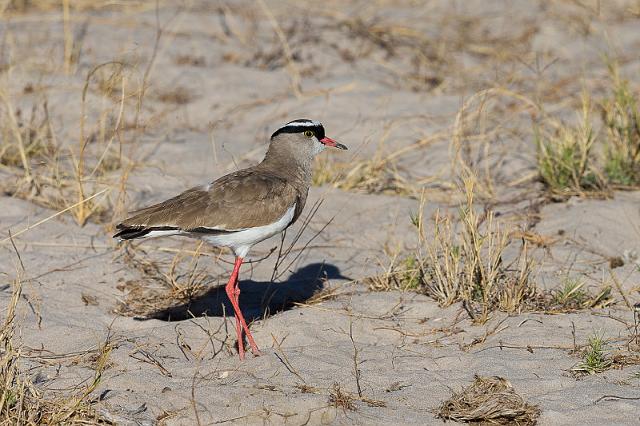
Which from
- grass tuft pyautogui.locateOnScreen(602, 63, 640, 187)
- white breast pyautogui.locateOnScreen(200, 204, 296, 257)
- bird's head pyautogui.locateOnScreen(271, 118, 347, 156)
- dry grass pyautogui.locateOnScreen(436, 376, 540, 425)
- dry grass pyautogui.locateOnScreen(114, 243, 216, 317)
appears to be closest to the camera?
dry grass pyautogui.locateOnScreen(436, 376, 540, 425)

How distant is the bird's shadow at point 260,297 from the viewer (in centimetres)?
627

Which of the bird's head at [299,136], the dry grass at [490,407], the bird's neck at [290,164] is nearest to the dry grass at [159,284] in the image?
the bird's neck at [290,164]

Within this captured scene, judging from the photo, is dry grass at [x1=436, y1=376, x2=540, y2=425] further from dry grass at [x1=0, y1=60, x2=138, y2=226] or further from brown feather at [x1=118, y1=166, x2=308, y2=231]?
dry grass at [x1=0, y1=60, x2=138, y2=226]

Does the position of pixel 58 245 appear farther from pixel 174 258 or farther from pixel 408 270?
pixel 408 270

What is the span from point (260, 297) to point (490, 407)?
239 cm

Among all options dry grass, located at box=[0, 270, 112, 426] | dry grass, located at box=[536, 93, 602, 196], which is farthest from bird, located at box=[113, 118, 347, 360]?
dry grass, located at box=[536, 93, 602, 196]

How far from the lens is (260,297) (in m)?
6.61

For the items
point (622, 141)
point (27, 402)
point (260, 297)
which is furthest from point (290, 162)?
point (622, 141)

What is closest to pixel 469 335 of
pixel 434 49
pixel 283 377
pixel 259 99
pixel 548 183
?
pixel 283 377

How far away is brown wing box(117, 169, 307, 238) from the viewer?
18.4 ft

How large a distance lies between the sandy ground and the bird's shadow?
2cm

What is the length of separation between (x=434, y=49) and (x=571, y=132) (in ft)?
12.3

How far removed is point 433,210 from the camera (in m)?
7.95

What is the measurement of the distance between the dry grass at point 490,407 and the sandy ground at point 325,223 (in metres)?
0.09
